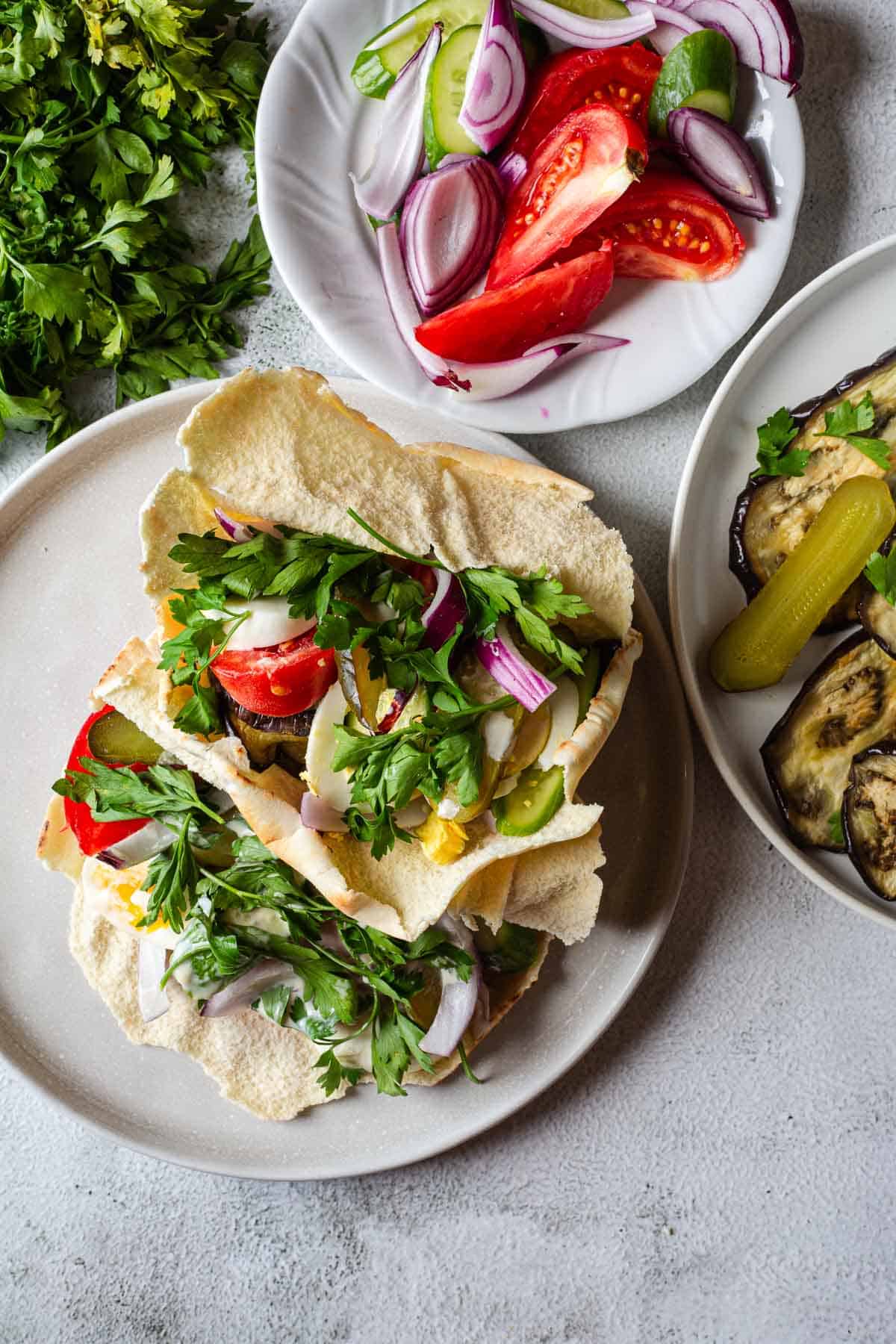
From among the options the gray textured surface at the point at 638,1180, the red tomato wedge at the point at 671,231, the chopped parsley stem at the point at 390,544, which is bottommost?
the gray textured surface at the point at 638,1180

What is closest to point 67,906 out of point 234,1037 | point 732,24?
point 234,1037

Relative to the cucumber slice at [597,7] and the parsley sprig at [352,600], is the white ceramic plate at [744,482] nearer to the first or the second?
the parsley sprig at [352,600]

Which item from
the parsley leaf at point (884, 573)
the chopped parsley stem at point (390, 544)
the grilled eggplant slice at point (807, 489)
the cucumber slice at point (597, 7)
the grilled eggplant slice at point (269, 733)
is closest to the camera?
Result: the chopped parsley stem at point (390, 544)

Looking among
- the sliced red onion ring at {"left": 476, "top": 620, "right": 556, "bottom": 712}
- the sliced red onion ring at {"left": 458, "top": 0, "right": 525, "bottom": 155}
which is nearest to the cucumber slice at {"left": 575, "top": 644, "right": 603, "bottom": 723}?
the sliced red onion ring at {"left": 476, "top": 620, "right": 556, "bottom": 712}

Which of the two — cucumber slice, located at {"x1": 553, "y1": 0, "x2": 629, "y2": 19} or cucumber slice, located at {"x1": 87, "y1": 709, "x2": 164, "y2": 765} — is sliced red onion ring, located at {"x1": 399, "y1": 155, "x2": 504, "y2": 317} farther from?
cucumber slice, located at {"x1": 87, "y1": 709, "x2": 164, "y2": 765}

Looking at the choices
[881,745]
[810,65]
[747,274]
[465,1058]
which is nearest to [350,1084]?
[465,1058]

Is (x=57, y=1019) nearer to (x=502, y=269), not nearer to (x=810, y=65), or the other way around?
(x=502, y=269)

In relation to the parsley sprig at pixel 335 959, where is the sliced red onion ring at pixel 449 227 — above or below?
above

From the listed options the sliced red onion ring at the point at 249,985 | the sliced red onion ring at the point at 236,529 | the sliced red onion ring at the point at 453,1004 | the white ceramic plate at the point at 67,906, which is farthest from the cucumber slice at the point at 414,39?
the sliced red onion ring at the point at 249,985

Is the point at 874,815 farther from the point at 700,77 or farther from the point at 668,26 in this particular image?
the point at 668,26
